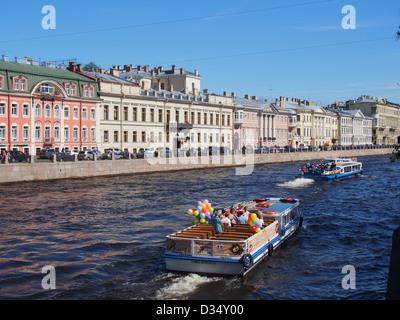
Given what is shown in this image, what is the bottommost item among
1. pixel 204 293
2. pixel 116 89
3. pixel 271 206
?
pixel 204 293

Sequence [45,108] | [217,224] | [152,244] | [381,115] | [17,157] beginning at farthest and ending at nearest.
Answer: [381,115] < [45,108] < [17,157] < [152,244] < [217,224]

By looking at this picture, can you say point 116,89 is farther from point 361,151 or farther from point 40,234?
point 361,151

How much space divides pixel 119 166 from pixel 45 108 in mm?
9461

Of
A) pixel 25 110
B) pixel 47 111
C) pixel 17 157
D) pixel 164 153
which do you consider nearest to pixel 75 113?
pixel 47 111

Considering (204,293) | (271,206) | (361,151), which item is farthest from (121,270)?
(361,151)

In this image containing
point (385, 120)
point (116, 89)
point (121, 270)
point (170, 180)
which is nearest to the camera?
point (121, 270)

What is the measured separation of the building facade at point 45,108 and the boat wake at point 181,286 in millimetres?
30574

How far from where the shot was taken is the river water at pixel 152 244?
10977 mm

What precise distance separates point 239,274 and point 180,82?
56082 mm

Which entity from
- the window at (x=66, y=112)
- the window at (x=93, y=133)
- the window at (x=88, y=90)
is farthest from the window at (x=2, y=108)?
the window at (x=93, y=133)

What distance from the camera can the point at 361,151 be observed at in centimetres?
8175

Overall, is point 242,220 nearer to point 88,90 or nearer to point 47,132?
point 47,132

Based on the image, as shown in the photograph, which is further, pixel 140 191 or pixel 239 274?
pixel 140 191

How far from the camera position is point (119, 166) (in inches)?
1444
